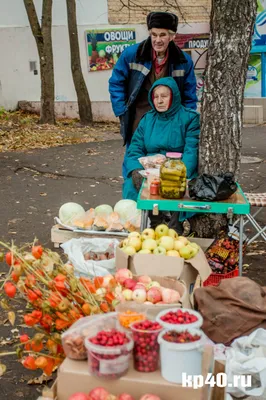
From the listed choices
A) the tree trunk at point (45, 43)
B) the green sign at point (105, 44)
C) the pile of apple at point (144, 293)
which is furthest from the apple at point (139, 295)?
the green sign at point (105, 44)

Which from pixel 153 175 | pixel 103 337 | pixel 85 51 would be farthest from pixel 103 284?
pixel 85 51

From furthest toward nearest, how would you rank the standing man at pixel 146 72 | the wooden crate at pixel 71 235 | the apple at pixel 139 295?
the standing man at pixel 146 72
the wooden crate at pixel 71 235
the apple at pixel 139 295

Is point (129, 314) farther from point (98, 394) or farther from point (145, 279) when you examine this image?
point (145, 279)

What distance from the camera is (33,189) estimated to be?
928 cm

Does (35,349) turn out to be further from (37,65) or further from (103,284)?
(37,65)

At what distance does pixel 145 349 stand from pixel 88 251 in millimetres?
2304

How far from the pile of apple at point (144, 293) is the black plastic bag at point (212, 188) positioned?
109cm

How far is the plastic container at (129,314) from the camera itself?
9.43 feet

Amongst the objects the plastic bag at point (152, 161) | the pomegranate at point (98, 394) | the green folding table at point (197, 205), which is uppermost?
the plastic bag at point (152, 161)

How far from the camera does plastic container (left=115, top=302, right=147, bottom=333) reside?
2.88 m

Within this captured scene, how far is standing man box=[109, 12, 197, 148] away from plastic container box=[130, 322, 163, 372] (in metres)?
3.35

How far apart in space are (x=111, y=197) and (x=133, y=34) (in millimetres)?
10395

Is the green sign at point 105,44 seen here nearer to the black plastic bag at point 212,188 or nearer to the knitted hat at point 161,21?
the knitted hat at point 161,21

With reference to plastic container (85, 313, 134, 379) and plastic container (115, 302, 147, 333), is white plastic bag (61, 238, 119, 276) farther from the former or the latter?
plastic container (85, 313, 134, 379)
